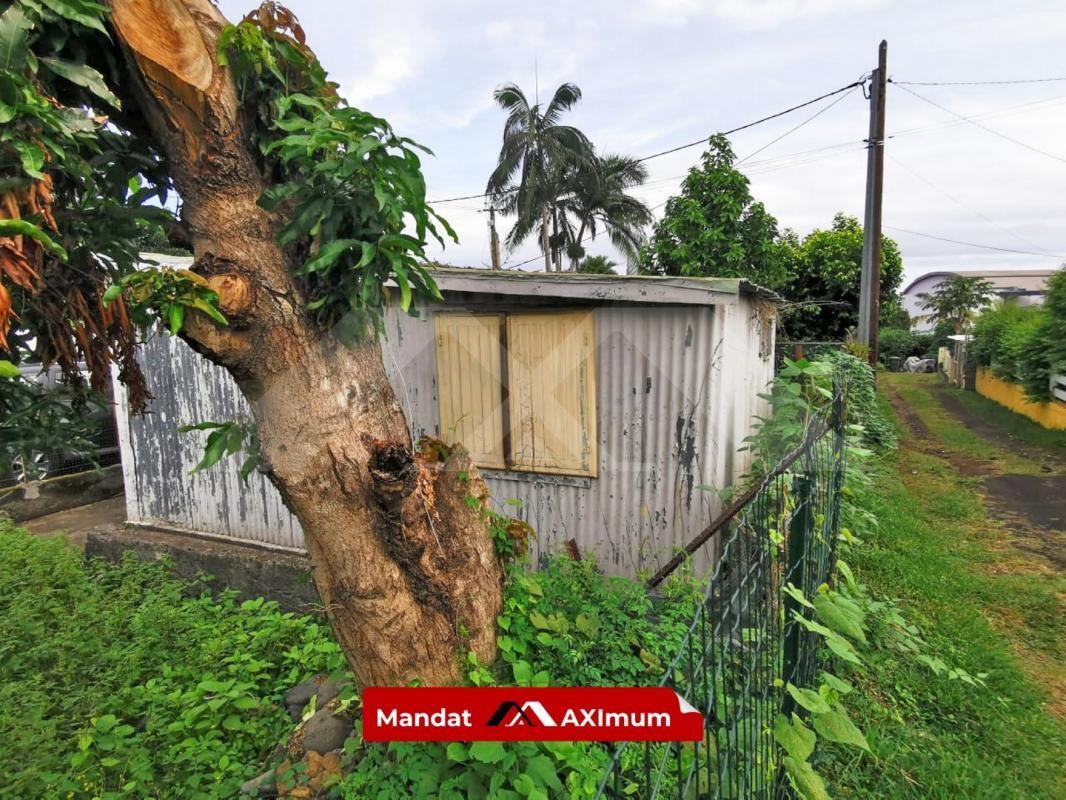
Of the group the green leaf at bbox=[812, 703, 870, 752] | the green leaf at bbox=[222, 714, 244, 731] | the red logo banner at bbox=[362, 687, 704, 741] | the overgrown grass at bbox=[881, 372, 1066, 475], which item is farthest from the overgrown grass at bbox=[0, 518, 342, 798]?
the overgrown grass at bbox=[881, 372, 1066, 475]

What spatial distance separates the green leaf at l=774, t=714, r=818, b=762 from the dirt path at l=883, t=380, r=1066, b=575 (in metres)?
4.86

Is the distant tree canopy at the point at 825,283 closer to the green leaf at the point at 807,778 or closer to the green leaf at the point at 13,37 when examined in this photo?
the green leaf at the point at 807,778

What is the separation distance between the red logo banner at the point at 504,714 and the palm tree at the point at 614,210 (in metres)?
24.1

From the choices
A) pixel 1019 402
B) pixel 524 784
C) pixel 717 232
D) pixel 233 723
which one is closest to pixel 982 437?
pixel 1019 402

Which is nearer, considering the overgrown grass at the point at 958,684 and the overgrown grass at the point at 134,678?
the overgrown grass at the point at 958,684

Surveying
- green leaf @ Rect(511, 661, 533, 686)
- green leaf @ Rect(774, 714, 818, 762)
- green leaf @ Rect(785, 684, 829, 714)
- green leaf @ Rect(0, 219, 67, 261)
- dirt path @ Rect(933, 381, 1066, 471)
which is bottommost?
dirt path @ Rect(933, 381, 1066, 471)

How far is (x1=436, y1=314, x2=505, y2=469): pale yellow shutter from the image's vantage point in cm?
463

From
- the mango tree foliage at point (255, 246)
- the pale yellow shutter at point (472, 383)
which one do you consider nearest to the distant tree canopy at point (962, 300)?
the pale yellow shutter at point (472, 383)

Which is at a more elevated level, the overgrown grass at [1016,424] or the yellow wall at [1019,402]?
the yellow wall at [1019,402]

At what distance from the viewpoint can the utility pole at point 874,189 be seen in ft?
33.4

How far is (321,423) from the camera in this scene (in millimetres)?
2057

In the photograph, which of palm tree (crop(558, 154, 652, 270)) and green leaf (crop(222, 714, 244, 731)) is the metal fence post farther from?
palm tree (crop(558, 154, 652, 270))

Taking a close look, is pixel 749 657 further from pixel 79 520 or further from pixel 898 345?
pixel 898 345

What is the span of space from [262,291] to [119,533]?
5.82 metres
